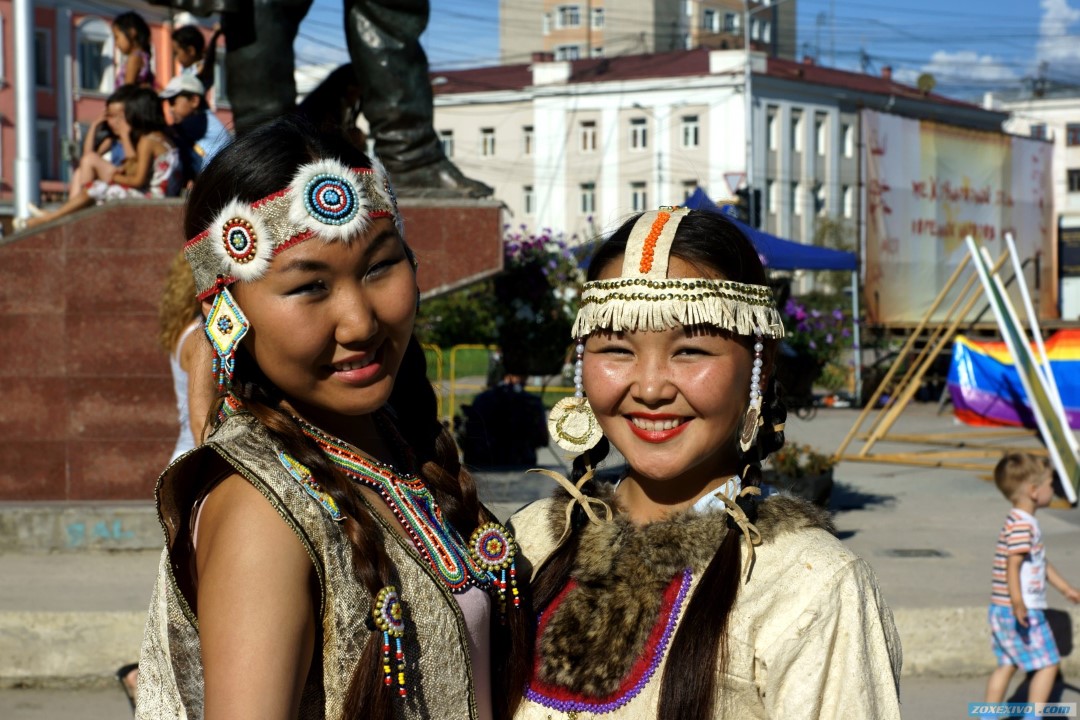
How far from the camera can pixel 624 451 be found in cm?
238

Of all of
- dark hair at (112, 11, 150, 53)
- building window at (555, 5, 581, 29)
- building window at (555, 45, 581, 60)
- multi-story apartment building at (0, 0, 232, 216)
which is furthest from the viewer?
building window at (555, 45, 581, 60)

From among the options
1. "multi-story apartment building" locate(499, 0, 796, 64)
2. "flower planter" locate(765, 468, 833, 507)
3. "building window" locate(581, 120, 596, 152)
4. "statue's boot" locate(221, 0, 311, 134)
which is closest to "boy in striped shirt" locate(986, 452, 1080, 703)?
"flower planter" locate(765, 468, 833, 507)

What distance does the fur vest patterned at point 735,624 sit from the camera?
2148 millimetres

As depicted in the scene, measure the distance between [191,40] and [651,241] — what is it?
735 centimetres

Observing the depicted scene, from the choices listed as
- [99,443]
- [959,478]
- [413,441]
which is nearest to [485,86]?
[959,478]

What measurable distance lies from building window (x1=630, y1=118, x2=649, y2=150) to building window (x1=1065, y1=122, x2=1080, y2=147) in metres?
36.8

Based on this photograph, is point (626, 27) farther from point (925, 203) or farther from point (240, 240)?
point (240, 240)

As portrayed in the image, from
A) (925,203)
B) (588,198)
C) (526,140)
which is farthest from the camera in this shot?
(526,140)

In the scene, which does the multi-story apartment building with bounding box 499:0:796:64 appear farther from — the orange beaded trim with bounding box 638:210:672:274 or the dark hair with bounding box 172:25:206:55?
the orange beaded trim with bounding box 638:210:672:274

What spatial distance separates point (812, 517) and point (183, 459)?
42.7 inches

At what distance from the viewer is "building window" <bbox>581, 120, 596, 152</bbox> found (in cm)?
5938

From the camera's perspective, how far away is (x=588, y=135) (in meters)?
59.8

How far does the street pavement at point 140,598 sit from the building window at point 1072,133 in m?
79.0

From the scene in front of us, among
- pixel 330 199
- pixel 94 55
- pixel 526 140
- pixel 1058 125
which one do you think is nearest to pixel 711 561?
pixel 330 199
